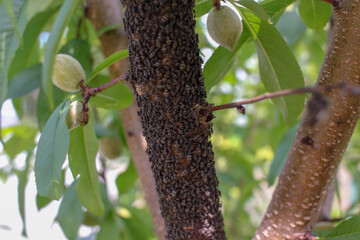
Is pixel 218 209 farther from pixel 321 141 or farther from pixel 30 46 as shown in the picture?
pixel 30 46

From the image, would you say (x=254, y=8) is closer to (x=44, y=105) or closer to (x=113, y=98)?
(x=113, y=98)

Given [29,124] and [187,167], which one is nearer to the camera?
[187,167]

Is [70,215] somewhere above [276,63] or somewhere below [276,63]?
below

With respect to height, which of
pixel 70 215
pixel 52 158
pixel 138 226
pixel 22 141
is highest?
pixel 52 158


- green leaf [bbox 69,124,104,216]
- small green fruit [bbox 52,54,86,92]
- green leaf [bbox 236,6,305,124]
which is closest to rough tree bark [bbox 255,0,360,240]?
green leaf [bbox 236,6,305,124]

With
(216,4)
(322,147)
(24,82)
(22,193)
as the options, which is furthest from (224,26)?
(22,193)

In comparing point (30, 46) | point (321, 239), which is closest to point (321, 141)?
point (321, 239)

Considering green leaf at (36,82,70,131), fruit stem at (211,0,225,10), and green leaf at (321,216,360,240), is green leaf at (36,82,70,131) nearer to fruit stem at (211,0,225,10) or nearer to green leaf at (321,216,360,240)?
fruit stem at (211,0,225,10)

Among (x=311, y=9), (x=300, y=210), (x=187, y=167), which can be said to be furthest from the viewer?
(x=311, y=9)
